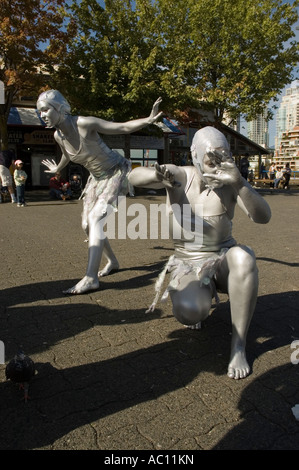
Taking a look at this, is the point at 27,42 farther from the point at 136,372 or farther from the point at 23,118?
the point at 136,372

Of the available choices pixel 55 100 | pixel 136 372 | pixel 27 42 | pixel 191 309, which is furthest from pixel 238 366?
pixel 27 42

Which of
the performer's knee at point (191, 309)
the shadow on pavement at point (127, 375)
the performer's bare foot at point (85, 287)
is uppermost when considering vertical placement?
the performer's knee at point (191, 309)

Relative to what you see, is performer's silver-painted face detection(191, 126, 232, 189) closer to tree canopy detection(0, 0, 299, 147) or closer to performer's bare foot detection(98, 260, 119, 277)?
performer's bare foot detection(98, 260, 119, 277)

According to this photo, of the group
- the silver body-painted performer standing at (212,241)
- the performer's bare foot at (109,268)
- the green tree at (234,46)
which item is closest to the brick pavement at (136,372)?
the performer's bare foot at (109,268)

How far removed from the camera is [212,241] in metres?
2.69

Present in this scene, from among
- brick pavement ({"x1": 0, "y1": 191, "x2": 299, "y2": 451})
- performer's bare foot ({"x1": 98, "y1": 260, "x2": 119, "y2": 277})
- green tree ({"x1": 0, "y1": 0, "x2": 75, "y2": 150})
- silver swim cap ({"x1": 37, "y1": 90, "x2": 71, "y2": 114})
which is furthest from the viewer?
green tree ({"x1": 0, "y1": 0, "x2": 75, "y2": 150})

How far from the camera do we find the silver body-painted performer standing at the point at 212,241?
2.24 meters

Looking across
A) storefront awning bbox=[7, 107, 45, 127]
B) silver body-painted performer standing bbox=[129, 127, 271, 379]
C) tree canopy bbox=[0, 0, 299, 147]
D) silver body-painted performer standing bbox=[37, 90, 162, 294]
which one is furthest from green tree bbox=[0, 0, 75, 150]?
silver body-painted performer standing bbox=[129, 127, 271, 379]

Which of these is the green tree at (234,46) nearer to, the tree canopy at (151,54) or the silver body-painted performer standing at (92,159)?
the tree canopy at (151,54)

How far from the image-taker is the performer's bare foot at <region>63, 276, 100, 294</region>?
3924 millimetres

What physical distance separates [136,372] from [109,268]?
2420 millimetres

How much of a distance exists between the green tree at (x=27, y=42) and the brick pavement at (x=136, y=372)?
38.3 feet

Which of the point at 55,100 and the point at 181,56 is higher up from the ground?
the point at 181,56

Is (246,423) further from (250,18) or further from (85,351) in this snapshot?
(250,18)
